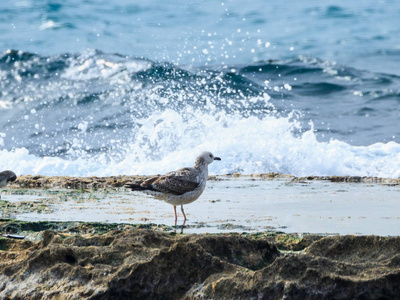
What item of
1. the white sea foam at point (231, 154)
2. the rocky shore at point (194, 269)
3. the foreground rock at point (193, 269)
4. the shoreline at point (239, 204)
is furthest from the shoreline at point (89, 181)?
the foreground rock at point (193, 269)

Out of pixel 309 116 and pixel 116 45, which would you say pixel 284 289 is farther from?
pixel 116 45

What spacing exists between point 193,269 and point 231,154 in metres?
9.91

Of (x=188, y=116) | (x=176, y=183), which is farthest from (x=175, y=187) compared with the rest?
(x=188, y=116)

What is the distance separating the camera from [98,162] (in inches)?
577

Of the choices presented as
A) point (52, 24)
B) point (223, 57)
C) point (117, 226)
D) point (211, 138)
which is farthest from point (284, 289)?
point (52, 24)

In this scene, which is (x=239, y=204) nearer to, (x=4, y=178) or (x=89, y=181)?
(x=89, y=181)

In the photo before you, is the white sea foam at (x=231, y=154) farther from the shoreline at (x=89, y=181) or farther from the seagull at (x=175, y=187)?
the seagull at (x=175, y=187)

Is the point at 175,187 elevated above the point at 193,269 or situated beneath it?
situated beneath

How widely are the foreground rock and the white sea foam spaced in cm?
860

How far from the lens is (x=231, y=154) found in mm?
13570

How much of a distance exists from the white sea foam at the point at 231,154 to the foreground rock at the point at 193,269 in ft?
28.2

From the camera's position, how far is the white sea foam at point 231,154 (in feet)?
42.8

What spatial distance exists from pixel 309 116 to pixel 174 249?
14486 millimetres

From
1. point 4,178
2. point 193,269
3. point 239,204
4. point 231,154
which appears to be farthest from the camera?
point 231,154
